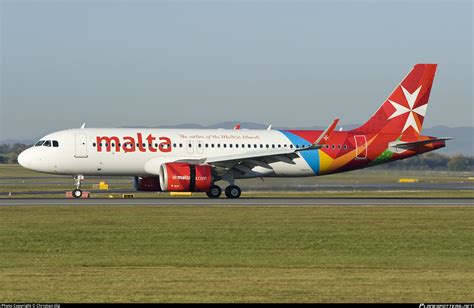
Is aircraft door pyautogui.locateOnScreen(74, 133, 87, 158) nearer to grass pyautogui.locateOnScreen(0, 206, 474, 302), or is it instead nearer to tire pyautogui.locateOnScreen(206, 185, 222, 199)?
tire pyautogui.locateOnScreen(206, 185, 222, 199)

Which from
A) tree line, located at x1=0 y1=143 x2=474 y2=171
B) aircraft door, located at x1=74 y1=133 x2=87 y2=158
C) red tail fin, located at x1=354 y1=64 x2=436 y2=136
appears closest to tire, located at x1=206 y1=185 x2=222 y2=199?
aircraft door, located at x1=74 y1=133 x2=87 y2=158

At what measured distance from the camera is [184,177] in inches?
1841

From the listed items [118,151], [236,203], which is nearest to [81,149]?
[118,151]

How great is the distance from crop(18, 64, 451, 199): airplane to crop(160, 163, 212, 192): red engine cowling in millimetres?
53

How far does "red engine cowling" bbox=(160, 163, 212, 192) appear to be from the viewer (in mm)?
46594

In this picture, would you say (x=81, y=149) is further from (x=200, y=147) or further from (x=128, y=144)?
(x=200, y=147)

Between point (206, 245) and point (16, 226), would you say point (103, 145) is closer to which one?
point (16, 226)

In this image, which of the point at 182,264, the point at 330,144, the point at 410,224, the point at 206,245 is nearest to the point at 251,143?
the point at 330,144

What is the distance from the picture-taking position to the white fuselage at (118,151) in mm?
48625

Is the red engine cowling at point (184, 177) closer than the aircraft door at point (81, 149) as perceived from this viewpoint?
Yes

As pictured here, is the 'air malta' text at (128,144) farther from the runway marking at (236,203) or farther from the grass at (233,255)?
the grass at (233,255)

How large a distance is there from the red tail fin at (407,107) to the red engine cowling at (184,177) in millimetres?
11706

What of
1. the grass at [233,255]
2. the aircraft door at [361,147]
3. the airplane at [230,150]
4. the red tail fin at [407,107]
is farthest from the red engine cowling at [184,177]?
the red tail fin at [407,107]

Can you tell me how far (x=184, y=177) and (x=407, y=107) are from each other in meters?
15.8
